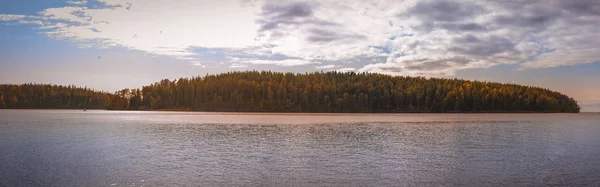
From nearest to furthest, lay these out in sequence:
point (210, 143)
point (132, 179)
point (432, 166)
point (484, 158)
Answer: point (132, 179), point (432, 166), point (484, 158), point (210, 143)

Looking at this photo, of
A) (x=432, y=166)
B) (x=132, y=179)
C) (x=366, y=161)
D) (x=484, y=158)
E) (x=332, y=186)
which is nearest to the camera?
(x=332, y=186)

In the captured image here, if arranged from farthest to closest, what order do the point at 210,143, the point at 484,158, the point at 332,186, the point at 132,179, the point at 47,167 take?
the point at 210,143
the point at 484,158
the point at 47,167
the point at 132,179
the point at 332,186

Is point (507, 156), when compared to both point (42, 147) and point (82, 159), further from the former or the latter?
point (42, 147)

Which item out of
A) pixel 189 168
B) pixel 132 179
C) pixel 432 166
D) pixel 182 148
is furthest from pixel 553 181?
pixel 182 148

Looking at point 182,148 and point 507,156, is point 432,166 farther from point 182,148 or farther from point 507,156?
point 182,148

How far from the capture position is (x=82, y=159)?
3016 centimetres

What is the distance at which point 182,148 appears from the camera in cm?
3722

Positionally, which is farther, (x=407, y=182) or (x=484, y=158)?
(x=484, y=158)

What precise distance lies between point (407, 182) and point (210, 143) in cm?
2269

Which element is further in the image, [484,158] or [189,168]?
[484,158]

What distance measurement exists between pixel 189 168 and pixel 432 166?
14.5 meters

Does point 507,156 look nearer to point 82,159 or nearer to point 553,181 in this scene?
point 553,181

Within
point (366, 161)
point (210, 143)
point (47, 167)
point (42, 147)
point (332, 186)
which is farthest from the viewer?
point (210, 143)

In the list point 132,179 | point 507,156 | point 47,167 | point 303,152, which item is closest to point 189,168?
point 132,179
